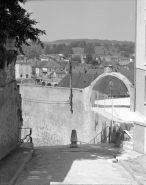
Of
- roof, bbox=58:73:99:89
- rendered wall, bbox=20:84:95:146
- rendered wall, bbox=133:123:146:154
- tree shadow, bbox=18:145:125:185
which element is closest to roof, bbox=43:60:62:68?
roof, bbox=58:73:99:89

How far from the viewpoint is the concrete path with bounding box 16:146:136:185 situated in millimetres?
11953

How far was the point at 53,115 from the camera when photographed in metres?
29.7

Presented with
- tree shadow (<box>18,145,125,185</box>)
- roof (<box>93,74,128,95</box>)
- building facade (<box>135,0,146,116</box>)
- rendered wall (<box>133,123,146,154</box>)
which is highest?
building facade (<box>135,0,146,116</box>)

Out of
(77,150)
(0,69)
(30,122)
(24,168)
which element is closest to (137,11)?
(30,122)

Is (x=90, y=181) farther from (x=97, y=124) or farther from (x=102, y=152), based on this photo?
(x=97, y=124)

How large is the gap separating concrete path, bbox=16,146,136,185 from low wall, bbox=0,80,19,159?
1027mm

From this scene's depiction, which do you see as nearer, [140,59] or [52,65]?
[140,59]

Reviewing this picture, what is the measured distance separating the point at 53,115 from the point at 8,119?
14086 millimetres

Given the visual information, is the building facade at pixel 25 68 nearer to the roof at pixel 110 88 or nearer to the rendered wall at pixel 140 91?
the roof at pixel 110 88

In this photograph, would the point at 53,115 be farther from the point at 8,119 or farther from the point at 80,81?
the point at 80,81

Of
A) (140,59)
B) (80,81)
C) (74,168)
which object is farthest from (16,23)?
(80,81)

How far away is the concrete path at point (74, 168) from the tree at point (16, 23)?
4020 millimetres

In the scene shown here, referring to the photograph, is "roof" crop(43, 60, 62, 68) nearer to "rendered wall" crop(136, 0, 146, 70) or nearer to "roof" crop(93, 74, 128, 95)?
"roof" crop(93, 74, 128, 95)

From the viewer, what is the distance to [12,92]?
658 inches
